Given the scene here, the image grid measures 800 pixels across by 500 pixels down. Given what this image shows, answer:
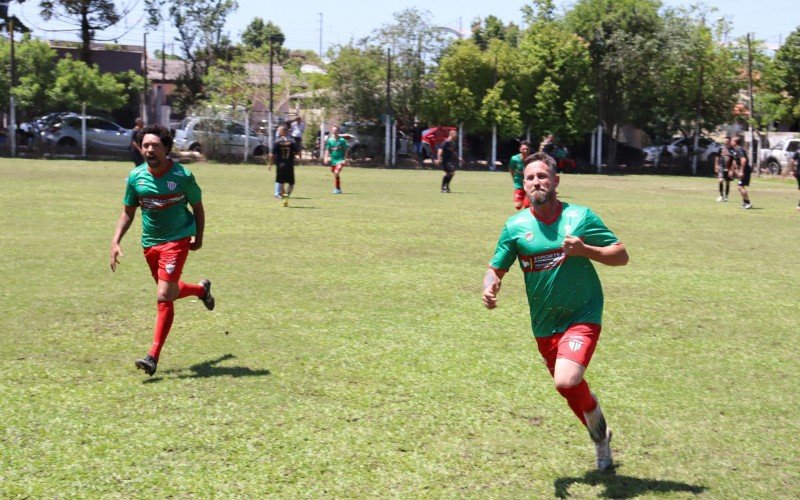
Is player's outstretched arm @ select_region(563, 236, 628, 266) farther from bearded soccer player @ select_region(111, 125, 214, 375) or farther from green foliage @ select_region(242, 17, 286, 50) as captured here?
green foliage @ select_region(242, 17, 286, 50)

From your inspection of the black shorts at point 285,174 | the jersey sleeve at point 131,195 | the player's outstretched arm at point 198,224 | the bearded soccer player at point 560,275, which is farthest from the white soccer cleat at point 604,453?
the black shorts at point 285,174

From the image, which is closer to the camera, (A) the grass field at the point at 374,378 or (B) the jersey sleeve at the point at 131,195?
(A) the grass field at the point at 374,378

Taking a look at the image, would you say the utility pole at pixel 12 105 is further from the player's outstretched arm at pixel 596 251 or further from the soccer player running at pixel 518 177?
the player's outstretched arm at pixel 596 251

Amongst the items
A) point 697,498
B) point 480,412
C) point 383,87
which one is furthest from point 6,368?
point 383,87

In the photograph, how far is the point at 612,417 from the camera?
7039mm

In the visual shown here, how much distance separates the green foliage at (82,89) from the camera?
4241 cm

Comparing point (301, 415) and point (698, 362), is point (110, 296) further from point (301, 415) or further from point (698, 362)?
point (698, 362)

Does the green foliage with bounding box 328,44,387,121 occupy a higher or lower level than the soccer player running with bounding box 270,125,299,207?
higher

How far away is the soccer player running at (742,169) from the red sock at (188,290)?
1988 cm

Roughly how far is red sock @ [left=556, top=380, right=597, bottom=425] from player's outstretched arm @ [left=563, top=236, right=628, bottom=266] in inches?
28.8

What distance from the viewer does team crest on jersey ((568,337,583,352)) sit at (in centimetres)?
561

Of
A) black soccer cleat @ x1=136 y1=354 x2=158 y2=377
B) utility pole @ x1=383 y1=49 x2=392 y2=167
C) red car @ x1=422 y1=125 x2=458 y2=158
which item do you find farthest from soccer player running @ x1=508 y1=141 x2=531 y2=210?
red car @ x1=422 y1=125 x2=458 y2=158

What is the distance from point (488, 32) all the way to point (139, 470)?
84.7 m

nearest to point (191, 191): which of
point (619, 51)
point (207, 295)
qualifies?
point (207, 295)
